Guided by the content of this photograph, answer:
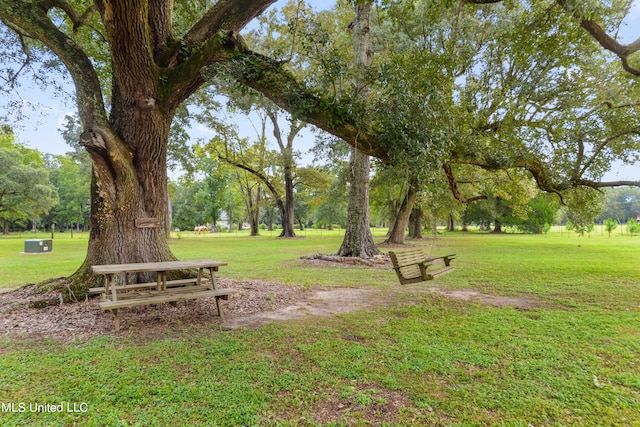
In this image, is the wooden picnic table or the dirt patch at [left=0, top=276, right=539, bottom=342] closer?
the wooden picnic table

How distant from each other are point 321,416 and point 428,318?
3.05 metres

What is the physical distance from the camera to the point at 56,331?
4395 mm

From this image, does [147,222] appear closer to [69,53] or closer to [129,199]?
[129,199]

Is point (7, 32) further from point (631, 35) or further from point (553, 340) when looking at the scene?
point (631, 35)

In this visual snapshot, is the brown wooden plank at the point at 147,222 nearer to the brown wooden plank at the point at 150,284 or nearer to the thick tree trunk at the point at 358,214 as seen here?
the brown wooden plank at the point at 150,284

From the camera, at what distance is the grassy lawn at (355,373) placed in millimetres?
2523

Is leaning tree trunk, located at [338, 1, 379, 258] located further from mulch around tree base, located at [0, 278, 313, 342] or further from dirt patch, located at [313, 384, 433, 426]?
dirt patch, located at [313, 384, 433, 426]

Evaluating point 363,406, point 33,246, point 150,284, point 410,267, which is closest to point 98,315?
point 150,284

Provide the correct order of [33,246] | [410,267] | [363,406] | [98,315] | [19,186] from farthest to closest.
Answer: [19,186] → [33,246] → [410,267] → [98,315] → [363,406]

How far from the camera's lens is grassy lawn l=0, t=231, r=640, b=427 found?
8.28 ft

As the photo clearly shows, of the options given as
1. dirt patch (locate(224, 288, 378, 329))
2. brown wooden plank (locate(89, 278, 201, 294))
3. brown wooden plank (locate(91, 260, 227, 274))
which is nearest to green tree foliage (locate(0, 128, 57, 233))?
brown wooden plank (locate(89, 278, 201, 294))

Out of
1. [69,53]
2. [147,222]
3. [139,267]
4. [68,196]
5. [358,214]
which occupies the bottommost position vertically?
[139,267]

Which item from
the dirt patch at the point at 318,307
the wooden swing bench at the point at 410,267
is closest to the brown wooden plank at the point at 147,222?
the dirt patch at the point at 318,307

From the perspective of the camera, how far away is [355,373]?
3.19 meters
